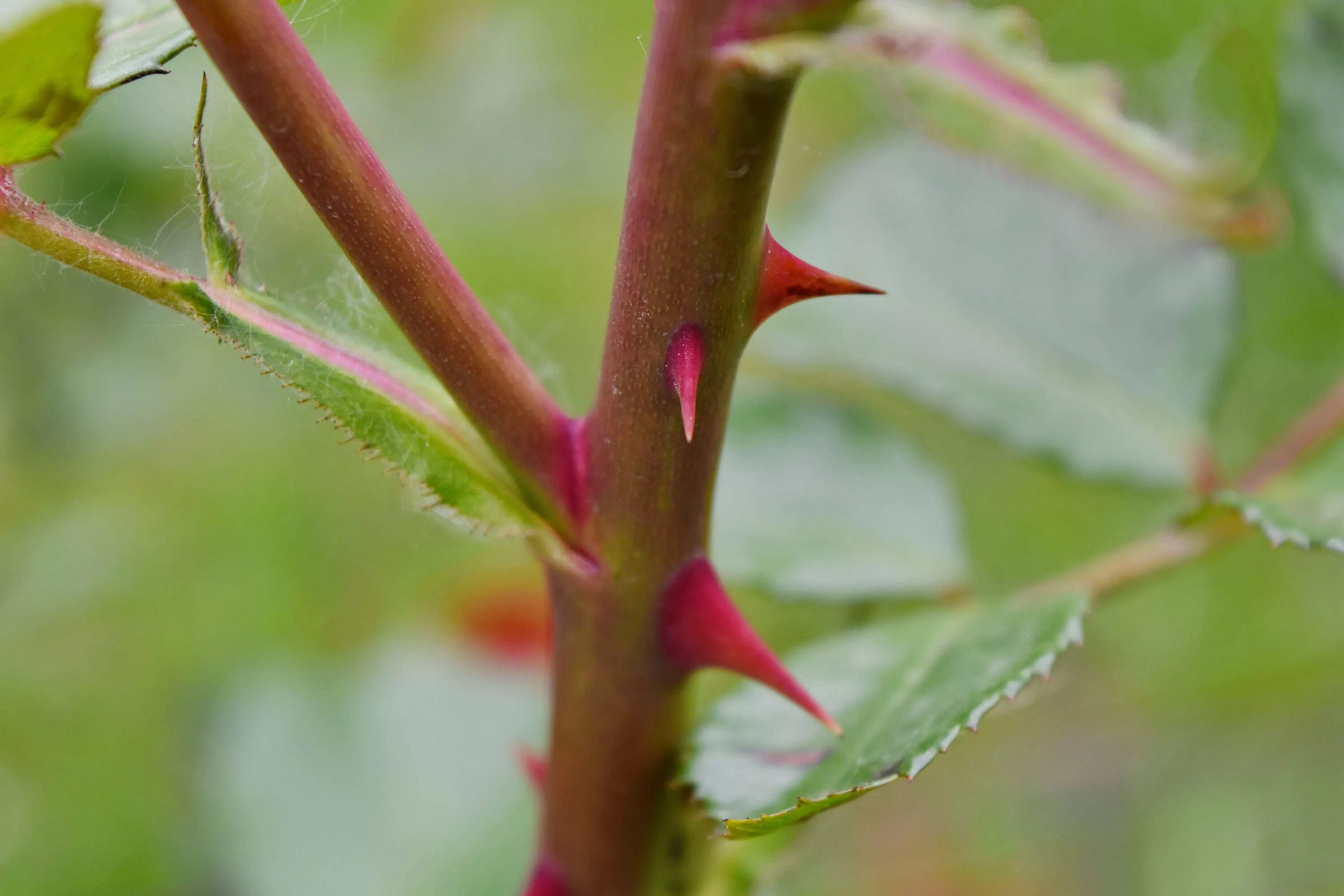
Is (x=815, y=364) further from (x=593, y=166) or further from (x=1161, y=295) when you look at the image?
(x=593, y=166)

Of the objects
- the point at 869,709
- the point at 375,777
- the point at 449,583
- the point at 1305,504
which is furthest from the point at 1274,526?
the point at 449,583

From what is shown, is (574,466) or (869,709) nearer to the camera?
(574,466)

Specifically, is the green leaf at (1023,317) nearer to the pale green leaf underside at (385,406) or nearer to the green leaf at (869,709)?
the green leaf at (869,709)

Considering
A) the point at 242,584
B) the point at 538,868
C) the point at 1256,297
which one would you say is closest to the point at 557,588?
the point at 538,868

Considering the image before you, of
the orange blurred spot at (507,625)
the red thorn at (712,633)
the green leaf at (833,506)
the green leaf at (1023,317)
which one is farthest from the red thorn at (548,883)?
the orange blurred spot at (507,625)

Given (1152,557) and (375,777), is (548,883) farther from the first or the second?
(375,777)


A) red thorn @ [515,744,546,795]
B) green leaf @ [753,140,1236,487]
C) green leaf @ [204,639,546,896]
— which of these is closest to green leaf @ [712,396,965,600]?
green leaf @ [753,140,1236,487]
